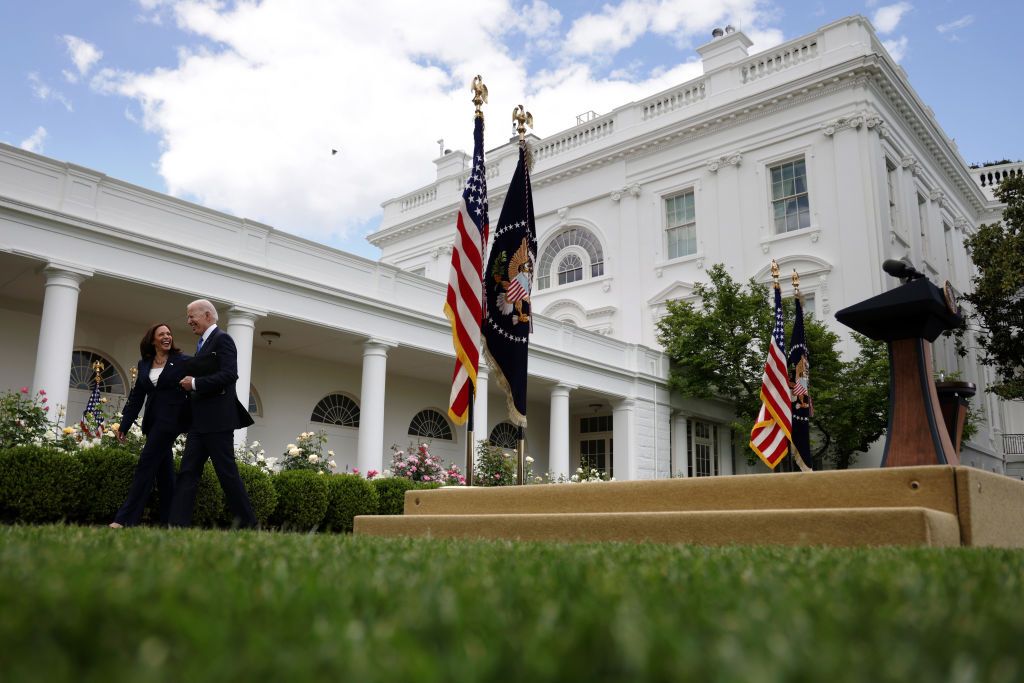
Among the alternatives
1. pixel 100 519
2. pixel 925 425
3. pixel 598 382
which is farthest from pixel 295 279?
pixel 925 425

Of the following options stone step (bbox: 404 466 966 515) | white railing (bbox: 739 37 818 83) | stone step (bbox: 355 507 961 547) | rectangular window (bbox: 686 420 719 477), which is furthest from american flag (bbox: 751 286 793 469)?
white railing (bbox: 739 37 818 83)

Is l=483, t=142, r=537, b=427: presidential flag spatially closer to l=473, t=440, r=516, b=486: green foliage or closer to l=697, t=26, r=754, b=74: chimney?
l=473, t=440, r=516, b=486: green foliage

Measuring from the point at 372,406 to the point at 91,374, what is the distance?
6.08 metres

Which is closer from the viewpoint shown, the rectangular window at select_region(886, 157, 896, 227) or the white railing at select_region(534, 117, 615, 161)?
the rectangular window at select_region(886, 157, 896, 227)

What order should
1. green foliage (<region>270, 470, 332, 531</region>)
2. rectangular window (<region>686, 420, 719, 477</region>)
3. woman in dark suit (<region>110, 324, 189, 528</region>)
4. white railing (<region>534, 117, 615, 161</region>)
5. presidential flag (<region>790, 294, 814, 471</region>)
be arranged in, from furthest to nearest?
white railing (<region>534, 117, 615, 161</region>)
rectangular window (<region>686, 420, 719, 477</region>)
presidential flag (<region>790, 294, 814, 471</region>)
green foliage (<region>270, 470, 332, 531</region>)
woman in dark suit (<region>110, 324, 189, 528</region>)

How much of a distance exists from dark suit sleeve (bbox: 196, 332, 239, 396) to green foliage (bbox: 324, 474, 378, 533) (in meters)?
5.39

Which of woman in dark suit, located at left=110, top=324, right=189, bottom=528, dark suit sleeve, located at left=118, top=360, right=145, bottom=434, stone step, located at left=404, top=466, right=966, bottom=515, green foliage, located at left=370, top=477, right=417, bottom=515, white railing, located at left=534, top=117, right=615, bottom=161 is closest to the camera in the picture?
stone step, located at left=404, top=466, right=966, bottom=515

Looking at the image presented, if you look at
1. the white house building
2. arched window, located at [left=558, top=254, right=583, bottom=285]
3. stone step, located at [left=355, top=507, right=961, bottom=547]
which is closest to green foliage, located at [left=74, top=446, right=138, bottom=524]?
the white house building

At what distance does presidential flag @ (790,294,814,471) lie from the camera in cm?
1575

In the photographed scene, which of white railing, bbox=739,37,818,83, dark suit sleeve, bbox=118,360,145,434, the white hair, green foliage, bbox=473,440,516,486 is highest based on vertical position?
white railing, bbox=739,37,818,83

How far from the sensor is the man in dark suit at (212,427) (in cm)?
686

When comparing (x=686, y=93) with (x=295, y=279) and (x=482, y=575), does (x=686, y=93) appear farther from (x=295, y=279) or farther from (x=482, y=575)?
(x=482, y=575)

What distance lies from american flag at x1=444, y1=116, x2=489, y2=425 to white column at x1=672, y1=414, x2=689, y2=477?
17290mm

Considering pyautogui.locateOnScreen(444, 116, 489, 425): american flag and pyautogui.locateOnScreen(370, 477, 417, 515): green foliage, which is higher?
pyautogui.locateOnScreen(444, 116, 489, 425): american flag
